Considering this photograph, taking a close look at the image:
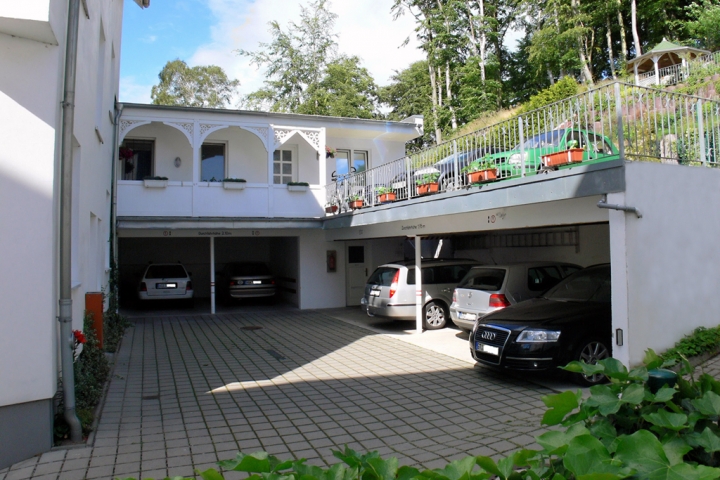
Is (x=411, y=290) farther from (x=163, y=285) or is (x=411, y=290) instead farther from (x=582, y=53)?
(x=582, y=53)

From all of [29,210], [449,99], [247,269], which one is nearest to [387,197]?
[29,210]

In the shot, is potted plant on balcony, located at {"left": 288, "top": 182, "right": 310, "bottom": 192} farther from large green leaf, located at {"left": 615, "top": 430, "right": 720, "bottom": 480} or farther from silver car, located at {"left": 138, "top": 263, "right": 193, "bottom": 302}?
large green leaf, located at {"left": 615, "top": 430, "right": 720, "bottom": 480}

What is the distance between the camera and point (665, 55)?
30203mm

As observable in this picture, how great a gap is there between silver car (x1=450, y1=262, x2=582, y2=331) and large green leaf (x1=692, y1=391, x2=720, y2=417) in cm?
810

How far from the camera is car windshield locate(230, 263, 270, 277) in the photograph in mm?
18275

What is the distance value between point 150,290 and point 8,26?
12907 mm

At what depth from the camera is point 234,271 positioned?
18500mm

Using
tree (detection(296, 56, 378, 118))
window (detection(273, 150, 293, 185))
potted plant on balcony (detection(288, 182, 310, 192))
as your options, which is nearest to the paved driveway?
potted plant on balcony (detection(288, 182, 310, 192))

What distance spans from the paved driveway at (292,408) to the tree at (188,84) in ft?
115

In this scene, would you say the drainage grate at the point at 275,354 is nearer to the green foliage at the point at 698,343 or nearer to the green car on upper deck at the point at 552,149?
the green car on upper deck at the point at 552,149

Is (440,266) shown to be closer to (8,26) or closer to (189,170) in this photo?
(189,170)

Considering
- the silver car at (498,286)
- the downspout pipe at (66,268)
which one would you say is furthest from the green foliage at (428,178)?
the downspout pipe at (66,268)

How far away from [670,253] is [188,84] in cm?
4153

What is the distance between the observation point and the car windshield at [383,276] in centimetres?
1275
